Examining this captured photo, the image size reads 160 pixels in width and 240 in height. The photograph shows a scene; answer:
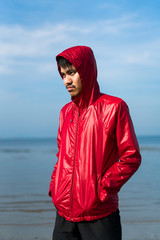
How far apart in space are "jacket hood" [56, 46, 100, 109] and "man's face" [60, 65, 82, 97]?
0.03m

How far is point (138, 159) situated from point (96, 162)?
30 centimetres

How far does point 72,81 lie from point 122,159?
0.71 metres

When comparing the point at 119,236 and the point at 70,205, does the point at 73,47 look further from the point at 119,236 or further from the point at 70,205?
the point at 119,236

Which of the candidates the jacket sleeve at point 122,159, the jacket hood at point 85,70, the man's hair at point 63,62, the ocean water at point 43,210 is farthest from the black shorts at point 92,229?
the ocean water at point 43,210

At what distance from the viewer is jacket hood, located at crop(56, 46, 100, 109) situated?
2.28 m

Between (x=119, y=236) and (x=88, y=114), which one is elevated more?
(x=88, y=114)

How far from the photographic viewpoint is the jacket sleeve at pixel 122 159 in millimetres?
2121

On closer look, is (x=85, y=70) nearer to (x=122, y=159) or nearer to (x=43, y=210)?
(x=122, y=159)

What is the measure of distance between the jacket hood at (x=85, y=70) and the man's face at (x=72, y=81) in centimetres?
3

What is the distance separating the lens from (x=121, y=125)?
2191mm

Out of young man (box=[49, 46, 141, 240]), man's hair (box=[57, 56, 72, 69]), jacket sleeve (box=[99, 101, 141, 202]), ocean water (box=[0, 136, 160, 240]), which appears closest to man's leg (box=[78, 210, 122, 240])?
young man (box=[49, 46, 141, 240])

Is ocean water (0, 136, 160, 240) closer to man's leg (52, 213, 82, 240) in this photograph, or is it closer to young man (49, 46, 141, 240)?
man's leg (52, 213, 82, 240)

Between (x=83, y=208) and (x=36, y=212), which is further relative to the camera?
(x=36, y=212)

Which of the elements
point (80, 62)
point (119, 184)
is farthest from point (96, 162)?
point (80, 62)
